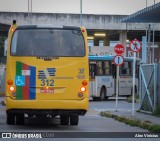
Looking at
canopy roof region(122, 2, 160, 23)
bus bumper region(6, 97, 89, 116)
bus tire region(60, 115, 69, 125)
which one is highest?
canopy roof region(122, 2, 160, 23)

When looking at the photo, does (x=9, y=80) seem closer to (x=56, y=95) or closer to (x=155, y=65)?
(x=56, y=95)

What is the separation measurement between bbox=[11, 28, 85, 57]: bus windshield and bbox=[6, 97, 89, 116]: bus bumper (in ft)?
4.95

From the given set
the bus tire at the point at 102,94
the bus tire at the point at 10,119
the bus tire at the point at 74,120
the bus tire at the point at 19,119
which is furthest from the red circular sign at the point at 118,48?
the bus tire at the point at 102,94

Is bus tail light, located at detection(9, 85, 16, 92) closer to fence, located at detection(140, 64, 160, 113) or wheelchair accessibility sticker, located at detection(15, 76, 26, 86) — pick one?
wheelchair accessibility sticker, located at detection(15, 76, 26, 86)

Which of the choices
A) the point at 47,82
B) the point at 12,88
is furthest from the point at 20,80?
the point at 47,82

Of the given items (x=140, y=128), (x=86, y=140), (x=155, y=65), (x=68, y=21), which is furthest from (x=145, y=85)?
(x=68, y=21)

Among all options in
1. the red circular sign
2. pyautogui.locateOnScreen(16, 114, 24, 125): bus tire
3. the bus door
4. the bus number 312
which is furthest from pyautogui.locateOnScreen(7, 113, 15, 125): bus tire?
the bus door

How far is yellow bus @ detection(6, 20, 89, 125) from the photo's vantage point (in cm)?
1667

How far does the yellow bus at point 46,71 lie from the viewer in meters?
16.7

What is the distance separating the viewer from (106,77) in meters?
38.3

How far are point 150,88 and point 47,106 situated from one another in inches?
336

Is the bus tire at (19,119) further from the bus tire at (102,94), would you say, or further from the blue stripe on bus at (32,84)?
the bus tire at (102,94)

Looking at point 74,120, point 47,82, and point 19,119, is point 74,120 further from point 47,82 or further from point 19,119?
point 47,82

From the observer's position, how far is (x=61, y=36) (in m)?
17.3
